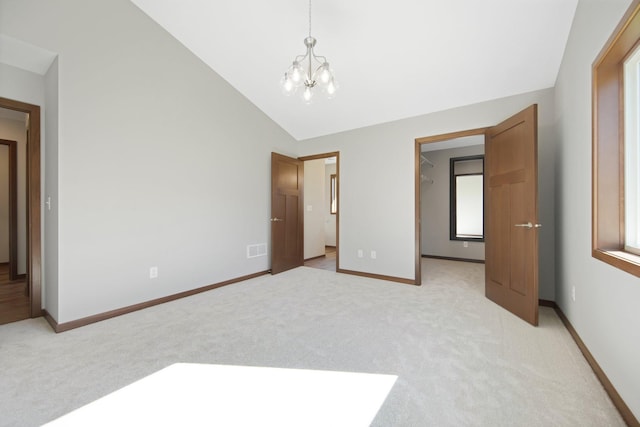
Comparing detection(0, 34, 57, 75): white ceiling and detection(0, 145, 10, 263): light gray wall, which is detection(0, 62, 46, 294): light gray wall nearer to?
detection(0, 34, 57, 75): white ceiling

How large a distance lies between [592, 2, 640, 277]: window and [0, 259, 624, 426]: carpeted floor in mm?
840

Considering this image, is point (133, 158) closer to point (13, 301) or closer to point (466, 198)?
point (13, 301)

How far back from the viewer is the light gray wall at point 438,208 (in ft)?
18.9

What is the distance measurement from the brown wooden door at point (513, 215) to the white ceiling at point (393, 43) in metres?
0.61

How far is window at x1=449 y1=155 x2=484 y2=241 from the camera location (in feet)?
18.6

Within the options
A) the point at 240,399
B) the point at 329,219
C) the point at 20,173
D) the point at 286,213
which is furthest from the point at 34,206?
the point at 329,219

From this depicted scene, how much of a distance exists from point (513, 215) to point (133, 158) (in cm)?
401

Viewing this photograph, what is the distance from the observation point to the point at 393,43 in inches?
105

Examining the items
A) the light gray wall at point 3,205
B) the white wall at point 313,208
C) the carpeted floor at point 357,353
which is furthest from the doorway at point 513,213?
the light gray wall at point 3,205

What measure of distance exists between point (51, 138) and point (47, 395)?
2202mm

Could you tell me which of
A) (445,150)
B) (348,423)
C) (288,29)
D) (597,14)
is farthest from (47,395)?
(445,150)

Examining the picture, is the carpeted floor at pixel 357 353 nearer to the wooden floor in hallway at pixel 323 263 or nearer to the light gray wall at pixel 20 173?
the wooden floor in hallway at pixel 323 263

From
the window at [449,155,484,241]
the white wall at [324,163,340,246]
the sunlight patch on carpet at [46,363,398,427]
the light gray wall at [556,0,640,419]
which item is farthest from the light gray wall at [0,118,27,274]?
the window at [449,155,484,241]

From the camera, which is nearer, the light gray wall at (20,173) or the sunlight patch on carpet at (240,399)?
the sunlight patch on carpet at (240,399)
